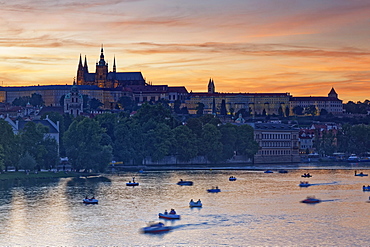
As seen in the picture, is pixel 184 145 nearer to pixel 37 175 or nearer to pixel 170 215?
pixel 37 175

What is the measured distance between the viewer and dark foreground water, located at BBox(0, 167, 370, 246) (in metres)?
62.1

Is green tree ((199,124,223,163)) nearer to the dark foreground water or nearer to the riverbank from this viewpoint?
the dark foreground water

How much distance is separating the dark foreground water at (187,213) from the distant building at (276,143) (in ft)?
193

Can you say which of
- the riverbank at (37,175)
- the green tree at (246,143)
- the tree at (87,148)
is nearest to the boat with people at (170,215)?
the riverbank at (37,175)

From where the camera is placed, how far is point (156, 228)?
214ft

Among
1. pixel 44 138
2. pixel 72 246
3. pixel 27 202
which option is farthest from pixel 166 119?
pixel 72 246

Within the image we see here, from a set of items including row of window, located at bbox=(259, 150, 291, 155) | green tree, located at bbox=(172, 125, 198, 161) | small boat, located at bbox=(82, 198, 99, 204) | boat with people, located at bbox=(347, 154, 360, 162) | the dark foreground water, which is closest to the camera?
the dark foreground water

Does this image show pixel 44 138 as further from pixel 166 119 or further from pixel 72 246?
pixel 72 246

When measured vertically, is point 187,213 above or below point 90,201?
below

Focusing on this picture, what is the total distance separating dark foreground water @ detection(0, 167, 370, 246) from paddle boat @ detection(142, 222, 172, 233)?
0.70 metres

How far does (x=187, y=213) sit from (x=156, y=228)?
32.8 feet

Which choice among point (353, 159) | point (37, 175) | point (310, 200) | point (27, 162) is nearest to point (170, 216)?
point (310, 200)

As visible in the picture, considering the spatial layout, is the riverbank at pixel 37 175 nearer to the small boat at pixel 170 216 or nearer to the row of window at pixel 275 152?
the small boat at pixel 170 216

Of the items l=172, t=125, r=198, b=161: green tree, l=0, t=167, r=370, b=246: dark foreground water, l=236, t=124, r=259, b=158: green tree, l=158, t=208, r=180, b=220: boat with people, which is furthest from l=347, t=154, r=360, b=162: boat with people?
l=158, t=208, r=180, b=220: boat with people
